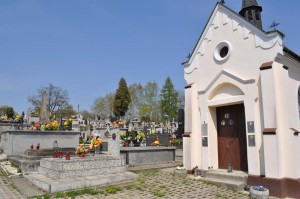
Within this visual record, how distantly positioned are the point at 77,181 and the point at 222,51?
745 centimetres

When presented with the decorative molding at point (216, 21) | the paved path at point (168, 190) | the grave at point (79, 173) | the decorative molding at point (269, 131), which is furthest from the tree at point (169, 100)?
the decorative molding at point (269, 131)

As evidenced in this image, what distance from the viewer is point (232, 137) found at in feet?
32.0

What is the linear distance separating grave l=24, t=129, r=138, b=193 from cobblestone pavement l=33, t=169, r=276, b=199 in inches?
11.6

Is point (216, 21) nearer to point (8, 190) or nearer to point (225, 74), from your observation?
point (225, 74)

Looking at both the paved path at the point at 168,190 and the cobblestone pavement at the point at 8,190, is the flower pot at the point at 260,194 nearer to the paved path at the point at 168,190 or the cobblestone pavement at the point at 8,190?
the paved path at the point at 168,190

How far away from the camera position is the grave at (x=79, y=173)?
7660 mm

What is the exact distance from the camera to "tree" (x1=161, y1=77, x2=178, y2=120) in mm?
53219

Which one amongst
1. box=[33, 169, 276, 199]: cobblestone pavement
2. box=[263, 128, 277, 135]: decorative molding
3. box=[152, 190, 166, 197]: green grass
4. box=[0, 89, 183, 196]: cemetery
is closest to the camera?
box=[33, 169, 276, 199]: cobblestone pavement

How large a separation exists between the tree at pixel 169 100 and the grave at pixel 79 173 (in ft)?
142


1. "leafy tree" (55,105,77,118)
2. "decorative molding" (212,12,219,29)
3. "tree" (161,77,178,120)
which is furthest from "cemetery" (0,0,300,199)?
"leafy tree" (55,105,77,118)

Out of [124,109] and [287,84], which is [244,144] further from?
[124,109]

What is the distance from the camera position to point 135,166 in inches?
498

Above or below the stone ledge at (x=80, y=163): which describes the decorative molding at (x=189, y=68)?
above

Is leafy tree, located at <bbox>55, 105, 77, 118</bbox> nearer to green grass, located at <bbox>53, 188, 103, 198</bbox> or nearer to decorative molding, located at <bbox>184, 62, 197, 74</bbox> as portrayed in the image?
decorative molding, located at <bbox>184, 62, 197, 74</bbox>
